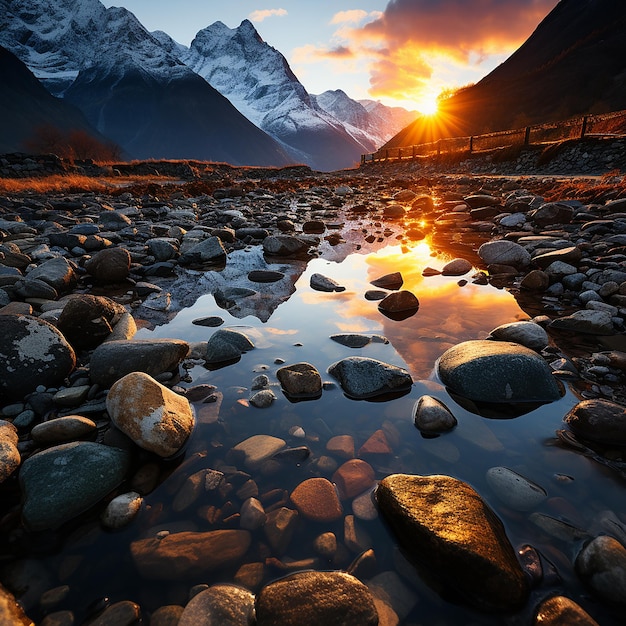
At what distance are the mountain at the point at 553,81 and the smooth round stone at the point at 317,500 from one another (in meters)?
65.2

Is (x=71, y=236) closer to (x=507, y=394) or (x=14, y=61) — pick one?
(x=507, y=394)

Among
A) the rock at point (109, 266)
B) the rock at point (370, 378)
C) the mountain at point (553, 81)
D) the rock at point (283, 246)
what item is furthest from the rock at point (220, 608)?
the mountain at point (553, 81)

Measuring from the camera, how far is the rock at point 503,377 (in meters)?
2.52

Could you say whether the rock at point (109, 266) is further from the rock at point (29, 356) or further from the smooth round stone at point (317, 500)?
the smooth round stone at point (317, 500)

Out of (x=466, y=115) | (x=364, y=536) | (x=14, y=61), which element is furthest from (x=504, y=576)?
(x=14, y=61)

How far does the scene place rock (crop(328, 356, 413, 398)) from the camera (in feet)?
8.77

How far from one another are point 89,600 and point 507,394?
2.59 metres

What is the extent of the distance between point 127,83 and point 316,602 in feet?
734

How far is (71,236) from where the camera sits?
6.60 metres

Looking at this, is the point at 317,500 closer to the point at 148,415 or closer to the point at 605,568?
the point at 148,415

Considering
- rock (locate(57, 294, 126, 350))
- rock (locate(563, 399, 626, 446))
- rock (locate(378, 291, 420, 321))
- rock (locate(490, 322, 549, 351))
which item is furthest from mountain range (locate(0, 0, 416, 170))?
rock (locate(563, 399, 626, 446))

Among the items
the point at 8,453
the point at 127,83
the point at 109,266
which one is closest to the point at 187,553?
the point at 8,453

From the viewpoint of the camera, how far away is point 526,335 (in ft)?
10.3

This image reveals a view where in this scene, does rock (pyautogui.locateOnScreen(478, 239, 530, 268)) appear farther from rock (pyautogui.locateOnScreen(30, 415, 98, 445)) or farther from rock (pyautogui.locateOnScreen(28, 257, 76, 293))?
rock (pyautogui.locateOnScreen(28, 257, 76, 293))
